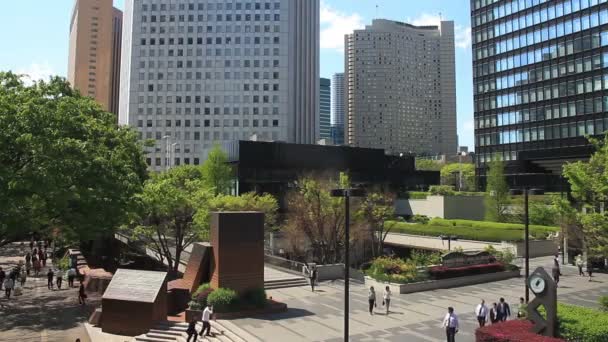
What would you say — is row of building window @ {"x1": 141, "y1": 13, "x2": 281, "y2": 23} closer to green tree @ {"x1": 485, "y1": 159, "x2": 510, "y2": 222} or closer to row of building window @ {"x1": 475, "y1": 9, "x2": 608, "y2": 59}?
row of building window @ {"x1": 475, "y1": 9, "x2": 608, "y2": 59}

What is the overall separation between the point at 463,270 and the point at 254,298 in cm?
1514

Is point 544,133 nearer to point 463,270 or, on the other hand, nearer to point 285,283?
point 463,270

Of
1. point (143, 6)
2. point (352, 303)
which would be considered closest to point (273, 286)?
point (352, 303)

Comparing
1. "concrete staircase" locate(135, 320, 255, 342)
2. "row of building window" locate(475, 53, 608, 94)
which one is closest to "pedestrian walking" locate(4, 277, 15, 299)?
"concrete staircase" locate(135, 320, 255, 342)

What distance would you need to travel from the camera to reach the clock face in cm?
1480

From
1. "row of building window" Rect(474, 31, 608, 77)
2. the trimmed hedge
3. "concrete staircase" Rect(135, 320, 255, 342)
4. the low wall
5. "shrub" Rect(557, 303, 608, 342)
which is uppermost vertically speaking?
"row of building window" Rect(474, 31, 608, 77)

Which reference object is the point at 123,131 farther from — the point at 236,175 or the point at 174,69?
the point at 174,69

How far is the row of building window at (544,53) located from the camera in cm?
6838

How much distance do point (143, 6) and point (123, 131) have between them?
88.5 metres

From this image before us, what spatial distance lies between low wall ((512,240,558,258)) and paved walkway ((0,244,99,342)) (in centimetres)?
3311

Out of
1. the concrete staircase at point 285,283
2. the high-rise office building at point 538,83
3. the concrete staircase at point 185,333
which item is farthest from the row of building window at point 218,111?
the concrete staircase at point 185,333

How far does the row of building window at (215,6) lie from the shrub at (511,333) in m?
110

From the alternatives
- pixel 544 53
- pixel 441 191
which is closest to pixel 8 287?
pixel 441 191

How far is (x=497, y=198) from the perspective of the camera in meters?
61.5
